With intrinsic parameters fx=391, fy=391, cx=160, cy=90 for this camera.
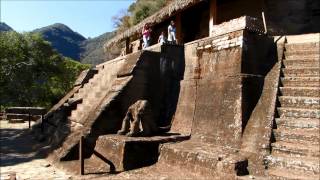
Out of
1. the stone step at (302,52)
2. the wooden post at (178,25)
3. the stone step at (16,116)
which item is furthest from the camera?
the stone step at (16,116)

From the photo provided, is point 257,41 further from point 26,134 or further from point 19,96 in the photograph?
point 19,96

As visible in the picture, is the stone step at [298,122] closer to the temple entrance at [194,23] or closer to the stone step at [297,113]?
the stone step at [297,113]

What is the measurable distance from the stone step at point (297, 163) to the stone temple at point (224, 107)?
16mm

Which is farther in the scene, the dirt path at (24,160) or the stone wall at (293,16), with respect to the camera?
the stone wall at (293,16)

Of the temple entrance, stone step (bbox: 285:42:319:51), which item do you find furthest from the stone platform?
the temple entrance

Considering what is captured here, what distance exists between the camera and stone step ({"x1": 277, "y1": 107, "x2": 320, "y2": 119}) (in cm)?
723

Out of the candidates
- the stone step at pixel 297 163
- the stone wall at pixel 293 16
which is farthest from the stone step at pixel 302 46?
the stone wall at pixel 293 16

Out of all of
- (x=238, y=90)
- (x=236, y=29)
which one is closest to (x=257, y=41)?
(x=236, y=29)

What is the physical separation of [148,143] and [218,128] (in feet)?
5.60

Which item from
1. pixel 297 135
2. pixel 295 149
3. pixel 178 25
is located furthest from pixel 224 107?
pixel 178 25

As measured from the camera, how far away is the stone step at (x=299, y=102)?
24.4ft

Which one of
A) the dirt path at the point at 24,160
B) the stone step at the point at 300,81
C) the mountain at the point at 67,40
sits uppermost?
the mountain at the point at 67,40

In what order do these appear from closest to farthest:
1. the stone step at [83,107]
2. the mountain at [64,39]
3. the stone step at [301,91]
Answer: the stone step at [301,91] → the stone step at [83,107] → the mountain at [64,39]

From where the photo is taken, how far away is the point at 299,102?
7.65 meters
